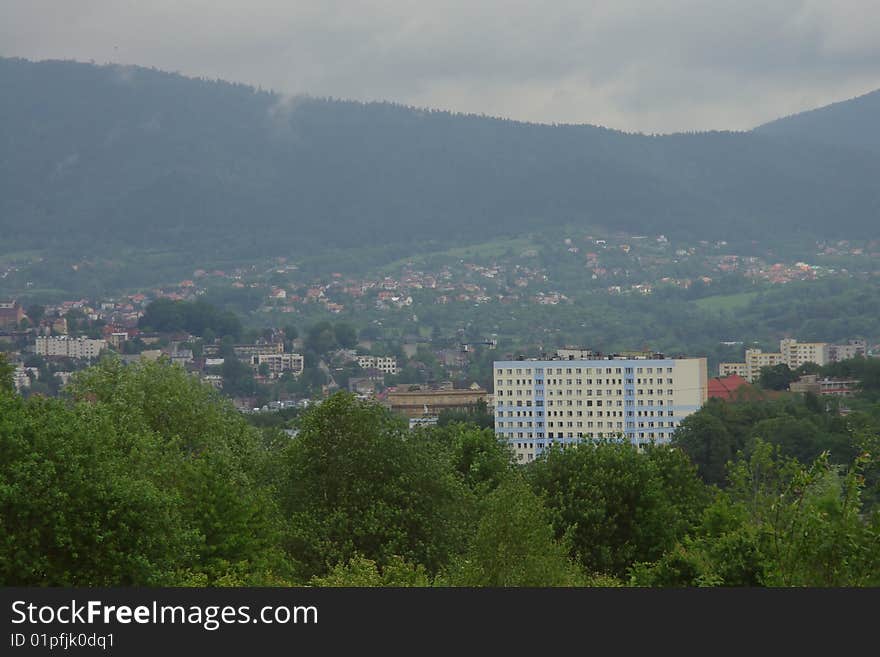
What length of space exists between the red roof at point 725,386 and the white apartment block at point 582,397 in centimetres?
217

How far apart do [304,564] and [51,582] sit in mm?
9721

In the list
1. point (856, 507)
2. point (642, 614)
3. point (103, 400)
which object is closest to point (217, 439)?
point (103, 400)

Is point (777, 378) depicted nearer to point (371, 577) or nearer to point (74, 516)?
point (371, 577)

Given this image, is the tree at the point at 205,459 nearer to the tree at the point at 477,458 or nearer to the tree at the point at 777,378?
the tree at the point at 477,458

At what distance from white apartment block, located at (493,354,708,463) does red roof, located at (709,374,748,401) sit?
7.13 ft

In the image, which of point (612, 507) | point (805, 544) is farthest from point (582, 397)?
point (805, 544)

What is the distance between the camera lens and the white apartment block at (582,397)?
134 m

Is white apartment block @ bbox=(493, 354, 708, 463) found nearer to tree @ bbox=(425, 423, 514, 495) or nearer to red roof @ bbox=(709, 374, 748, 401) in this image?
red roof @ bbox=(709, 374, 748, 401)

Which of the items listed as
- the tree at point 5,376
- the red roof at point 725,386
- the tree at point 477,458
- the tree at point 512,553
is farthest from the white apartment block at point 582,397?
the tree at point 512,553

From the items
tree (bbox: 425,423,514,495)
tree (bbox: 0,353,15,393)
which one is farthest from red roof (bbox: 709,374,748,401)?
tree (bbox: 0,353,15,393)

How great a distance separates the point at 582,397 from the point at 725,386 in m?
14.5

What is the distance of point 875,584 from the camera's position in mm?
19828

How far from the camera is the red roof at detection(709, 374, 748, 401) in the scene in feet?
441

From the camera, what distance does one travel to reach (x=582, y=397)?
138m
